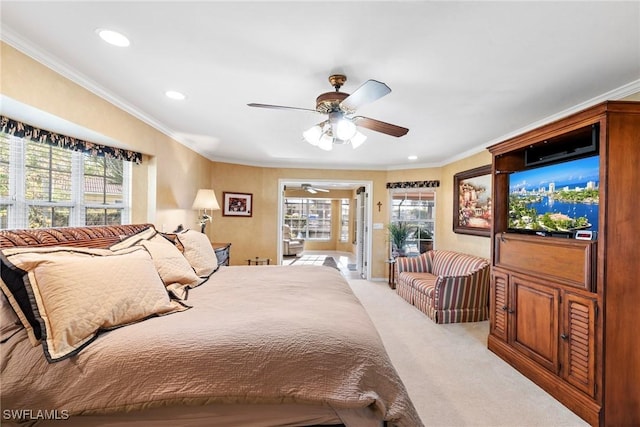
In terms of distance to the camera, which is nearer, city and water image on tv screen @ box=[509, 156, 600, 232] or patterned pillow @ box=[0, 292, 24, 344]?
patterned pillow @ box=[0, 292, 24, 344]

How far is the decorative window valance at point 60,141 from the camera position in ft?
6.40

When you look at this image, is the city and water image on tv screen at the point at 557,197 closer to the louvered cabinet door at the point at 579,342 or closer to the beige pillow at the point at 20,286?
the louvered cabinet door at the point at 579,342

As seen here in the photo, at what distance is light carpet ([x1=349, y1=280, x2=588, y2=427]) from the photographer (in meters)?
1.88

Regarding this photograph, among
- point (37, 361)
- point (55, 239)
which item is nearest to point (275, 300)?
point (37, 361)

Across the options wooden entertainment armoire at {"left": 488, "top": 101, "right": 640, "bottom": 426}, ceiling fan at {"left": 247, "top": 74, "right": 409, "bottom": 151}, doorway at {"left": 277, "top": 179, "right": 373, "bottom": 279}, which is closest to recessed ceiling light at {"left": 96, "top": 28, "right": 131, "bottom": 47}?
ceiling fan at {"left": 247, "top": 74, "right": 409, "bottom": 151}

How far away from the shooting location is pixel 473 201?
14.0 feet

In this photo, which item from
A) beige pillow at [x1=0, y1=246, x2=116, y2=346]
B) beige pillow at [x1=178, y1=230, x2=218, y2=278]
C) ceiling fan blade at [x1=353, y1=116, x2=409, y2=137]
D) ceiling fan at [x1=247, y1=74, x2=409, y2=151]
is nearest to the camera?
beige pillow at [x1=0, y1=246, x2=116, y2=346]

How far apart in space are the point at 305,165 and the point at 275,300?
4257 millimetres

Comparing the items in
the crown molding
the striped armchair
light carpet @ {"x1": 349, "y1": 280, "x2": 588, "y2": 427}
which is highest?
the crown molding

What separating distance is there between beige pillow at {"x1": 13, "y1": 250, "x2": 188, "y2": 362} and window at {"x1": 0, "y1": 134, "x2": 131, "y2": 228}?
4.40ft

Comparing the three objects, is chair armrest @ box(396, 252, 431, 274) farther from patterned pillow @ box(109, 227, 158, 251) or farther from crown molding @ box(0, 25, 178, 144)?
crown molding @ box(0, 25, 178, 144)

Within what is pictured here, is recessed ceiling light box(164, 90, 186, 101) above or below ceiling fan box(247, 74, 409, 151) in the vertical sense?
above

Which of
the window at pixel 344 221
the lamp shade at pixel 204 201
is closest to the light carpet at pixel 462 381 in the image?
the lamp shade at pixel 204 201

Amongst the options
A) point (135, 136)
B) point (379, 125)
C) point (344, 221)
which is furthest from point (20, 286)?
point (344, 221)
